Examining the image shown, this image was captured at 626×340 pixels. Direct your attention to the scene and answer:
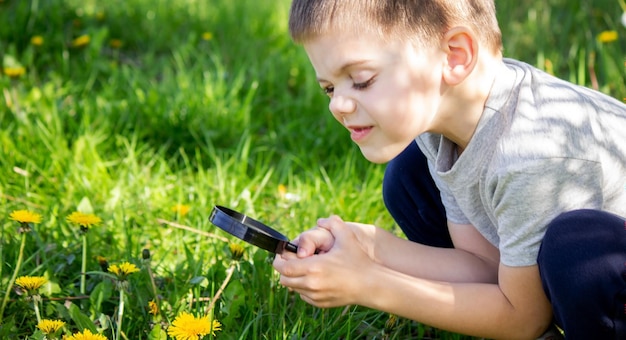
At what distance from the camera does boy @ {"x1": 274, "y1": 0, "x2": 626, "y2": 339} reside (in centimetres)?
141

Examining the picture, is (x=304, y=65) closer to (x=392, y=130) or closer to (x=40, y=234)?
(x=40, y=234)

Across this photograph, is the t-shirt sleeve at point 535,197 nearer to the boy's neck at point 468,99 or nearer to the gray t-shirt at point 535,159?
the gray t-shirt at point 535,159

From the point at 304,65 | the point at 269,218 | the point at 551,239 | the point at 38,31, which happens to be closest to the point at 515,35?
the point at 304,65

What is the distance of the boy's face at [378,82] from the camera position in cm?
146

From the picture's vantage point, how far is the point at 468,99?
5.02ft

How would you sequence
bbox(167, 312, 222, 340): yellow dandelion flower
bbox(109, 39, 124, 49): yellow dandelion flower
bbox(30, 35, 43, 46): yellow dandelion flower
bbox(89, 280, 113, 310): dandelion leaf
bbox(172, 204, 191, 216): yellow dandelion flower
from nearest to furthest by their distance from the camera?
bbox(167, 312, 222, 340): yellow dandelion flower → bbox(89, 280, 113, 310): dandelion leaf → bbox(172, 204, 191, 216): yellow dandelion flower → bbox(30, 35, 43, 46): yellow dandelion flower → bbox(109, 39, 124, 49): yellow dandelion flower

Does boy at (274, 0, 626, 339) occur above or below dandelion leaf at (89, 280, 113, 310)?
above

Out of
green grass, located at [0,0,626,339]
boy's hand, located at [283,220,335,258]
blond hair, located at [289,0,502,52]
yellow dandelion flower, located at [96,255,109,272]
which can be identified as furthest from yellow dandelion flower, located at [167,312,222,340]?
blond hair, located at [289,0,502,52]

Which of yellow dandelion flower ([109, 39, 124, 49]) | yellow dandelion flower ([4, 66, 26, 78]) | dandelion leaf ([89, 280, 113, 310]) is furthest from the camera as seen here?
yellow dandelion flower ([109, 39, 124, 49])

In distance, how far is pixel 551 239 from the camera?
1405mm

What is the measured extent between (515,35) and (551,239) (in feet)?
6.58

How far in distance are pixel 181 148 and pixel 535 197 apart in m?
1.25

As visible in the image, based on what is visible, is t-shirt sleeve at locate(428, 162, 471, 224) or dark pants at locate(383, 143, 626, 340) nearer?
dark pants at locate(383, 143, 626, 340)

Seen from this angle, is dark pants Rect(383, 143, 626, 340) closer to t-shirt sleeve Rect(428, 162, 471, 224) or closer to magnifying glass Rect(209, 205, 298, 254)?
t-shirt sleeve Rect(428, 162, 471, 224)
